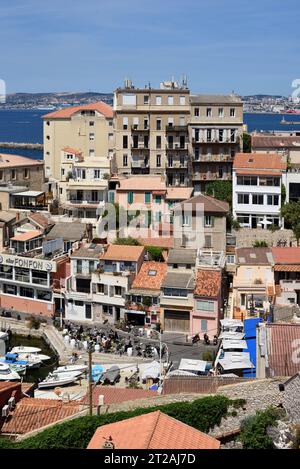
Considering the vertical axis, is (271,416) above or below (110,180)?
below

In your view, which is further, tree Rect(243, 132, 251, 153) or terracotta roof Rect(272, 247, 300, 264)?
tree Rect(243, 132, 251, 153)

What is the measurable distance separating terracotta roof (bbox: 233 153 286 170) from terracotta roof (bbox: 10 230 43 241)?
8.52 metres

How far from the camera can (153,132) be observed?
33469 mm

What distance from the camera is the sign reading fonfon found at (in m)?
24.7

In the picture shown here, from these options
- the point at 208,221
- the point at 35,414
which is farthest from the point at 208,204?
the point at 35,414

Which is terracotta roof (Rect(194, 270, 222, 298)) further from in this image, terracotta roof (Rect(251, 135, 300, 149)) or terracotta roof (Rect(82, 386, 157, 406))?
terracotta roof (Rect(251, 135, 300, 149))

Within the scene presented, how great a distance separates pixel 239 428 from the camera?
11.3 meters

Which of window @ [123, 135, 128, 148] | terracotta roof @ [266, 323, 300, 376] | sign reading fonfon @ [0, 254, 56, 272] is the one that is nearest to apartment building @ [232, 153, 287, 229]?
window @ [123, 135, 128, 148]

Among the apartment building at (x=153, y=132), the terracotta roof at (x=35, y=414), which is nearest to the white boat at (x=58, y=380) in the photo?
the terracotta roof at (x=35, y=414)

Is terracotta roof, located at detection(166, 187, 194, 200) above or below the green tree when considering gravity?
below

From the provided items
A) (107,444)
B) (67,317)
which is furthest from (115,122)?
(107,444)

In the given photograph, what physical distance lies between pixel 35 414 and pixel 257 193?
1707cm
